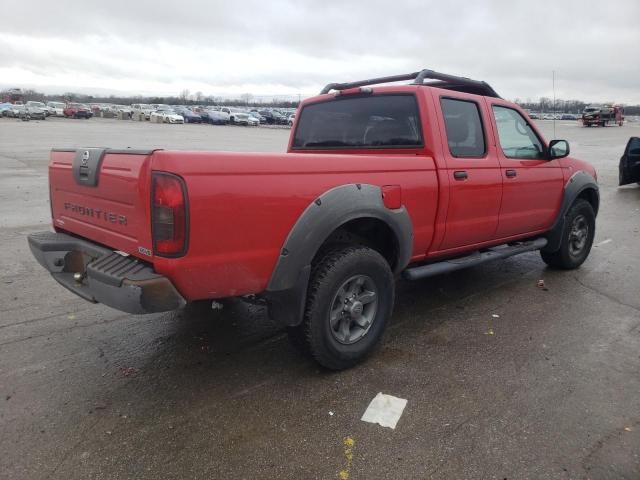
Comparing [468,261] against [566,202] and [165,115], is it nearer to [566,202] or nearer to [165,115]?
[566,202]

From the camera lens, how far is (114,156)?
9.22 feet

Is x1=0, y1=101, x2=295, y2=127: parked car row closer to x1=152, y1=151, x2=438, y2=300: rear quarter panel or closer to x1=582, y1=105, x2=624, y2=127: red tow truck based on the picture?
x1=582, y1=105, x2=624, y2=127: red tow truck

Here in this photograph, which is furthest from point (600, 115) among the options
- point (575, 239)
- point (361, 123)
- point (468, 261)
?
point (361, 123)

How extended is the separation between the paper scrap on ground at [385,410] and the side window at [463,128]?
6.44 ft

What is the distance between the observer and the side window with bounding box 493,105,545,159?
458 cm

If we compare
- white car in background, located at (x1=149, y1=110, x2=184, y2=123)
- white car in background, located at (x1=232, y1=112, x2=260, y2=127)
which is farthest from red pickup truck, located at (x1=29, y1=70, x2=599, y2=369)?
white car in background, located at (x1=232, y1=112, x2=260, y2=127)

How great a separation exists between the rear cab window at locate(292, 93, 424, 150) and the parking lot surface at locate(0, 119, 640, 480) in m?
1.51

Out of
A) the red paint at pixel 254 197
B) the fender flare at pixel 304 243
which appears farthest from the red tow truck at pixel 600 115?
the fender flare at pixel 304 243

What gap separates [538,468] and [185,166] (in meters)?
2.24

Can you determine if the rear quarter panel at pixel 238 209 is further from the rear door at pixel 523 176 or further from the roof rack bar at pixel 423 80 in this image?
the rear door at pixel 523 176

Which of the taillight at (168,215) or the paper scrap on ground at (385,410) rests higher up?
the taillight at (168,215)

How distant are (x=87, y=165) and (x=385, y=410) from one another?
2.27 meters

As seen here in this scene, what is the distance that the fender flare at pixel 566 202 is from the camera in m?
5.23

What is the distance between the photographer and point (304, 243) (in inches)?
116
